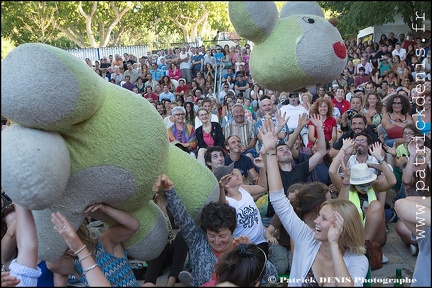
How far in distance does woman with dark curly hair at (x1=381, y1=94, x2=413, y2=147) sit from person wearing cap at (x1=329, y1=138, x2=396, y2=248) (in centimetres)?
173

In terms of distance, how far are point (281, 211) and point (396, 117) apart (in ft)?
12.2

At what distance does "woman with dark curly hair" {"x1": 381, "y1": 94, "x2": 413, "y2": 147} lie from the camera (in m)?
5.94

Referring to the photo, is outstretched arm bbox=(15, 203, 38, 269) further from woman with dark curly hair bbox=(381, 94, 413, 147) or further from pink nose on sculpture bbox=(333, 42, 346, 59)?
woman with dark curly hair bbox=(381, 94, 413, 147)

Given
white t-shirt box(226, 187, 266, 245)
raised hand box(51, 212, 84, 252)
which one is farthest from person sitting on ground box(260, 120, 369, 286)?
raised hand box(51, 212, 84, 252)

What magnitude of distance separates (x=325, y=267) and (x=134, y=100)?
4.51ft

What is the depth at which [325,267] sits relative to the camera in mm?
2664

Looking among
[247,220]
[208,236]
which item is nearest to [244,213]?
[247,220]

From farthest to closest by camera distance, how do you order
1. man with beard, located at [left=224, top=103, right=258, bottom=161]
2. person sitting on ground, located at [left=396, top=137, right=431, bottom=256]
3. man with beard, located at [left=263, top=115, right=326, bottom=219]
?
man with beard, located at [left=224, top=103, right=258, bottom=161]
man with beard, located at [left=263, top=115, right=326, bottom=219]
person sitting on ground, located at [left=396, top=137, right=431, bottom=256]

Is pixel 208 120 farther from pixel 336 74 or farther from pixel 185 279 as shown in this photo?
pixel 336 74

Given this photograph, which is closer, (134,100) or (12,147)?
(12,147)

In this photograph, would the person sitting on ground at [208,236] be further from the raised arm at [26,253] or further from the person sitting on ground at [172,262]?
the raised arm at [26,253]

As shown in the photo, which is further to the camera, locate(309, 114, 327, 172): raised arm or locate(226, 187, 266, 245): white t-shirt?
locate(309, 114, 327, 172): raised arm

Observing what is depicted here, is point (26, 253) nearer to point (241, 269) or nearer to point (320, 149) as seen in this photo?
point (241, 269)

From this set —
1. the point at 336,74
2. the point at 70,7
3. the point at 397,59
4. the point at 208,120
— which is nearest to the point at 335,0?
the point at 336,74
